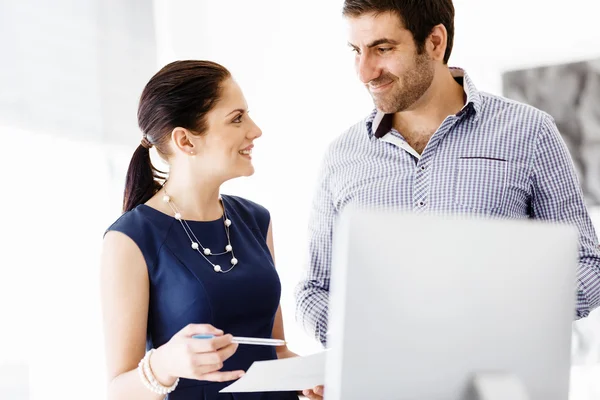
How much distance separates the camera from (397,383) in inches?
36.4

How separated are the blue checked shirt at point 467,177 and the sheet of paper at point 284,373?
2.36ft

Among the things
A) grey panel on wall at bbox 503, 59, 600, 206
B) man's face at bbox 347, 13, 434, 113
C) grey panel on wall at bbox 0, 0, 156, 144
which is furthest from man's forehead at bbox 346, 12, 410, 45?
grey panel on wall at bbox 503, 59, 600, 206

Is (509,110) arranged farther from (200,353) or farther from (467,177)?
(200,353)

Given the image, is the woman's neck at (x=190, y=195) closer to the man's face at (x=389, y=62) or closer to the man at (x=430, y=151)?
the man at (x=430, y=151)

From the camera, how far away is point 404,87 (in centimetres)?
193

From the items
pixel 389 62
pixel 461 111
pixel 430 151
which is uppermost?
pixel 389 62

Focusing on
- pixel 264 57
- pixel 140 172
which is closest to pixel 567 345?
pixel 140 172

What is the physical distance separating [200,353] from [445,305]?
58cm

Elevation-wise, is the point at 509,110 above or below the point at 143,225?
above

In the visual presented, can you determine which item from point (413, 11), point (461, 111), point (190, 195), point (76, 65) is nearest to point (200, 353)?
point (190, 195)

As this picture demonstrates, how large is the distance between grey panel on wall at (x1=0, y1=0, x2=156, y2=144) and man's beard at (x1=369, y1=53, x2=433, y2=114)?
1.52 meters

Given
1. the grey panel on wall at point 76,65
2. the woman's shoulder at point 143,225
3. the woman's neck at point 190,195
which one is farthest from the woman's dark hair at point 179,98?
the grey panel on wall at point 76,65

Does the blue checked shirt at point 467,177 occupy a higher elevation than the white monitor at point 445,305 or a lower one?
higher

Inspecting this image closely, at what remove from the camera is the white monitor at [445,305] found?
2.95ft
